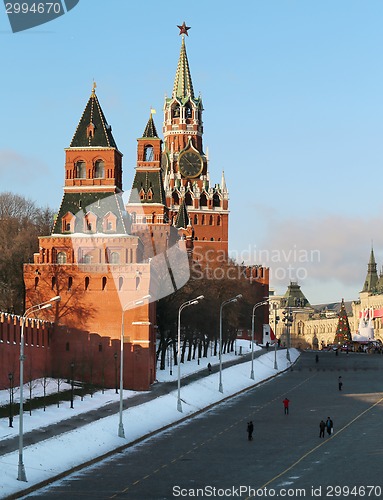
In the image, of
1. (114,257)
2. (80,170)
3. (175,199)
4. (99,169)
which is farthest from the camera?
(175,199)

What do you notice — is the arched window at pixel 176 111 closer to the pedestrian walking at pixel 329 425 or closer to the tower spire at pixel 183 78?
the tower spire at pixel 183 78

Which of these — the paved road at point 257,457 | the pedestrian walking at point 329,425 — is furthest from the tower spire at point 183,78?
the pedestrian walking at point 329,425

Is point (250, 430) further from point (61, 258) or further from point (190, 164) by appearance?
point (190, 164)

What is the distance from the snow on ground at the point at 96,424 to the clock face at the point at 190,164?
2804 inches

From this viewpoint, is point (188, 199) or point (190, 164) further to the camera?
point (190, 164)

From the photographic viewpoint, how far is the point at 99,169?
94438mm

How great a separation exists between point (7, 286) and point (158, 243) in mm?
24120

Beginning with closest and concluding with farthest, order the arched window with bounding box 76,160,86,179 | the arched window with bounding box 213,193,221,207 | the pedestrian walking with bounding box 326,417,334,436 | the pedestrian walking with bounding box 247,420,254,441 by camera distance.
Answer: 1. the pedestrian walking with bounding box 247,420,254,441
2. the pedestrian walking with bounding box 326,417,334,436
3. the arched window with bounding box 76,160,86,179
4. the arched window with bounding box 213,193,221,207

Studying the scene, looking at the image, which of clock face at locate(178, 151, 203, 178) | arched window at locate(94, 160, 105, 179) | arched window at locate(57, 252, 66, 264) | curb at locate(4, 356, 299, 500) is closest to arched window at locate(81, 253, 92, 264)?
arched window at locate(57, 252, 66, 264)

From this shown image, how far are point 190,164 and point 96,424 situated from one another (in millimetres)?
112407

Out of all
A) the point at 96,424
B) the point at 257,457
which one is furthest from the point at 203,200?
the point at 257,457

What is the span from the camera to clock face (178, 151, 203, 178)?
174 metres

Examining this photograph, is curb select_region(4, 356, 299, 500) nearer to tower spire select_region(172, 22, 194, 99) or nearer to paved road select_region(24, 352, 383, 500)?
paved road select_region(24, 352, 383, 500)

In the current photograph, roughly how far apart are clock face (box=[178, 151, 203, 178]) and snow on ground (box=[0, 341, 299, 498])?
234ft
